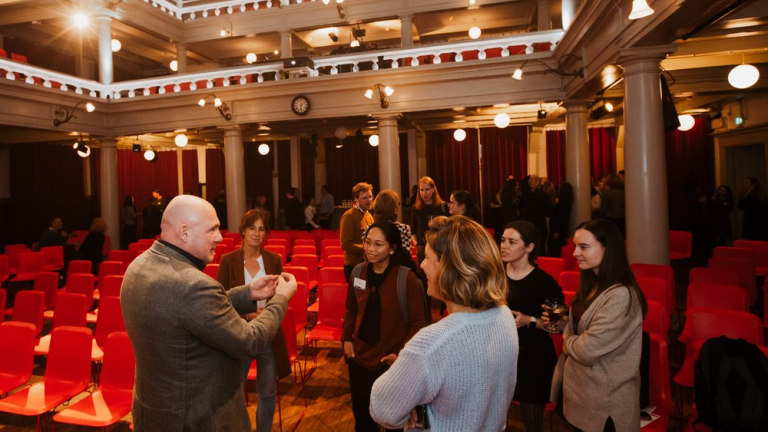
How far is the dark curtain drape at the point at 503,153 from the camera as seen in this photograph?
46.8 ft

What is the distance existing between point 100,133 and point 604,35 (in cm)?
1140

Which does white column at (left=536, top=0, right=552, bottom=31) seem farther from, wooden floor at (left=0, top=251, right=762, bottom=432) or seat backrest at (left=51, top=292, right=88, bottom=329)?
seat backrest at (left=51, top=292, right=88, bottom=329)

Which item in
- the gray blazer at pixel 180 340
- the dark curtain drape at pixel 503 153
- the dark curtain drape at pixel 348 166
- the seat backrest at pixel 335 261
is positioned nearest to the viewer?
the gray blazer at pixel 180 340

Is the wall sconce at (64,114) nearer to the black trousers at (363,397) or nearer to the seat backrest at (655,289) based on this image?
the black trousers at (363,397)

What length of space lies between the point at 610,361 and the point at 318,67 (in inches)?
374

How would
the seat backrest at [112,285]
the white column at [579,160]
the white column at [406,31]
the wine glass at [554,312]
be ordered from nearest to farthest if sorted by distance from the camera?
the wine glass at [554,312]
the seat backrest at [112,285]
the white column at [579,160]
the white column at [406,31]

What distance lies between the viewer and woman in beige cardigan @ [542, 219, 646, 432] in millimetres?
2033

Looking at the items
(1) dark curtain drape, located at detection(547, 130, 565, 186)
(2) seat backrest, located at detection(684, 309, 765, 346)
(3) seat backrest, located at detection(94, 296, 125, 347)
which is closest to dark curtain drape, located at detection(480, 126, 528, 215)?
(1) dark curtain drape, located at detection(547, 130, 565, 186)

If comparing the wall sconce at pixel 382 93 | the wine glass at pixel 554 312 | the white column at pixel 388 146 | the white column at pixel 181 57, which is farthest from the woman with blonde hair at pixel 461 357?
the white column at pixel 181 57

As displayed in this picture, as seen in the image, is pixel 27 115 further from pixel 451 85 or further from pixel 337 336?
pixel 337 336

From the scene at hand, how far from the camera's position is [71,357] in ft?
10.8

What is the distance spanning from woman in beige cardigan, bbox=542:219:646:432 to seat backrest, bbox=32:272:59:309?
219 inches

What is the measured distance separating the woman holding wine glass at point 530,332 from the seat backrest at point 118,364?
2493 mm

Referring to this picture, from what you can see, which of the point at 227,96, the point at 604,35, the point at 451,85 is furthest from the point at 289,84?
the point at 604,35
